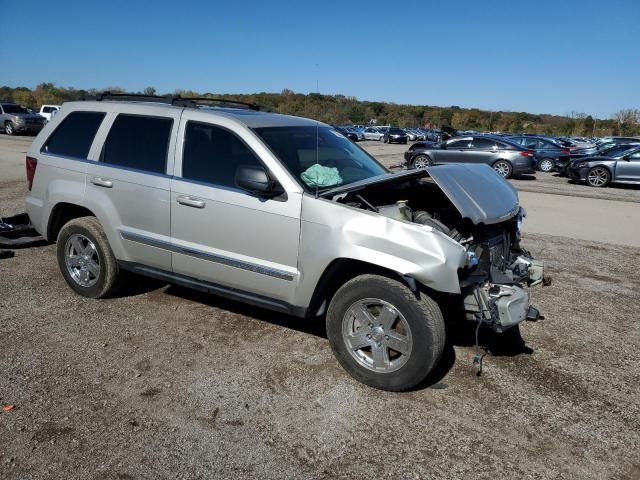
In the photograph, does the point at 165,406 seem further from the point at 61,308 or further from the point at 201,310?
the point at 61,308

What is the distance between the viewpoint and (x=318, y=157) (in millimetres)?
4379

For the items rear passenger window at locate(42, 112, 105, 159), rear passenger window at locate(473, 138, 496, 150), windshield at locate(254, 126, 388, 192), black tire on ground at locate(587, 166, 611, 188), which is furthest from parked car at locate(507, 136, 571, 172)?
rear passenger window at locate(42, 112, 105, 159)

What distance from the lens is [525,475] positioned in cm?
282

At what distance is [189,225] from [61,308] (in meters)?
1.65

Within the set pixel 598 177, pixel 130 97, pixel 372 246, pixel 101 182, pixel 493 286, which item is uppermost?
pixel 130 97

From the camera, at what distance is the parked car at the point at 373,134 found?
1970 inches

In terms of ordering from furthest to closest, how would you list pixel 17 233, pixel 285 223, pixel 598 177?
pixel 598 177
pixel 17 233
pixel 285 223

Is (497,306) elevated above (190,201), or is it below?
below

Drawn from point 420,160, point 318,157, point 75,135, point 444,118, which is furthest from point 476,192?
point 444,118

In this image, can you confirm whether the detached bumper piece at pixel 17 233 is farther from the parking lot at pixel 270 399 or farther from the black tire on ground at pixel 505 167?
the black tire on ground at pixel 505 167

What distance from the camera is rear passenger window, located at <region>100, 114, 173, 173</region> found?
4.49 m

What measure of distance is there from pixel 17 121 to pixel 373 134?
30737mm

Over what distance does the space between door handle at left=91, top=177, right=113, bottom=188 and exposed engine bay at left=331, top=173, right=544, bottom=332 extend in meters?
2.18

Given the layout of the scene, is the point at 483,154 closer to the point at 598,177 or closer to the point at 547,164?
the point at 598,177
